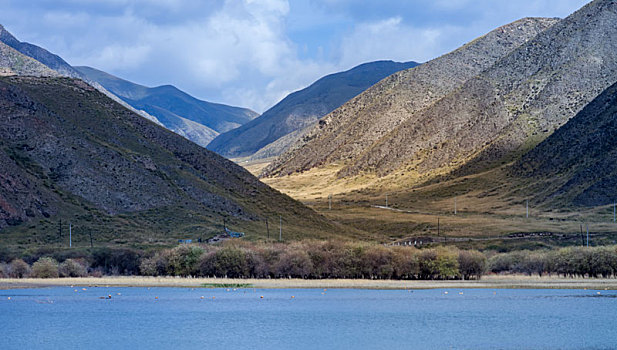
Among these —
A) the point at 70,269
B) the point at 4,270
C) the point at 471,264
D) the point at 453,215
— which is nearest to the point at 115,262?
the point at 70,269

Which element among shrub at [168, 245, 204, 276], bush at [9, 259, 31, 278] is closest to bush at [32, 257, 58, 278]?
bush at [9, 259, 31, 278]

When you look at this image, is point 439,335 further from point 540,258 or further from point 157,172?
point 157,172

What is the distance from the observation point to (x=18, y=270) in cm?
7844

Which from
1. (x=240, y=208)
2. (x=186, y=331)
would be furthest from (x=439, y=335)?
(x=240, y=208)

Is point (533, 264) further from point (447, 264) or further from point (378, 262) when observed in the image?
point (378, 262)

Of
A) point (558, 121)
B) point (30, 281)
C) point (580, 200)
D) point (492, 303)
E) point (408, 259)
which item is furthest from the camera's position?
point (558, 121)

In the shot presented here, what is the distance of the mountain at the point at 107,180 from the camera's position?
103875 mm

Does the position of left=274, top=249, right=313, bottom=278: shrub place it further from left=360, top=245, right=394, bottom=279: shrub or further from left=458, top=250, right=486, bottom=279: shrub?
left=458, top=250, right=486, bottom=279: shrub

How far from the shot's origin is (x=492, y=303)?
60.2m

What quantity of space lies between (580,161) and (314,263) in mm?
93277

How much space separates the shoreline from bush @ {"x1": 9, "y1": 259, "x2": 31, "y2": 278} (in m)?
2.62

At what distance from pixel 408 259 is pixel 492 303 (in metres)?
19.3

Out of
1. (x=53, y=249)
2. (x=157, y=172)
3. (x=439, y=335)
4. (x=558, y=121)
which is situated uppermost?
(x=558, y=121)

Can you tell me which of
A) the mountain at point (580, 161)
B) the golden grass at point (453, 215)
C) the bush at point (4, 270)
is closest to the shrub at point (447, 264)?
the bush at point (4, 270)
